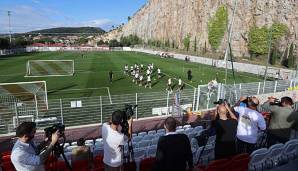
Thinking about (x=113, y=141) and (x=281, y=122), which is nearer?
(x=113, y=141)

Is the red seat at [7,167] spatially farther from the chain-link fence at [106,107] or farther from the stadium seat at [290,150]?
the chain-link fence at [106,107]

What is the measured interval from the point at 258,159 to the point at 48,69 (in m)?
35.4

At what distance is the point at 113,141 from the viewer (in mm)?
5594

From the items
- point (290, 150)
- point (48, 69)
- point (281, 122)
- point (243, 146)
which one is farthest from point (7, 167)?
point (48, 69)

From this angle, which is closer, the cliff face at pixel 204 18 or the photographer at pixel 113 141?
the photographer at pixel 113 141

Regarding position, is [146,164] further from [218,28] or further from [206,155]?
[218,28]

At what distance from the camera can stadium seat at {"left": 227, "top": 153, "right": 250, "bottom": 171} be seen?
19.9ft

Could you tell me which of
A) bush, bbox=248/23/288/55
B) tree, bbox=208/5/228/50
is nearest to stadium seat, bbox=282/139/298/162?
bush, bbox=248/23/288/55

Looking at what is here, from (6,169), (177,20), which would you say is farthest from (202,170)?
(177,20)

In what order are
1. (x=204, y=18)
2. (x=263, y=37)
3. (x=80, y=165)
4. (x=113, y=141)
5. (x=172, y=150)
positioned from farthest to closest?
(x=204, y=18) → (x=263, y=37) → (x=80, y=165) → (x=113, y=141) → (x=172, y=150)

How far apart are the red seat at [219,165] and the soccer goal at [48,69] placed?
33019 mm

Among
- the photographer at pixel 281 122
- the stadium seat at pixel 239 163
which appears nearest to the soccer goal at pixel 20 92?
the photographer at pixel 281 122

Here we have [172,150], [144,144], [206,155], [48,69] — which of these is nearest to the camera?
[172,150]

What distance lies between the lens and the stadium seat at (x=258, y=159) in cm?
667
